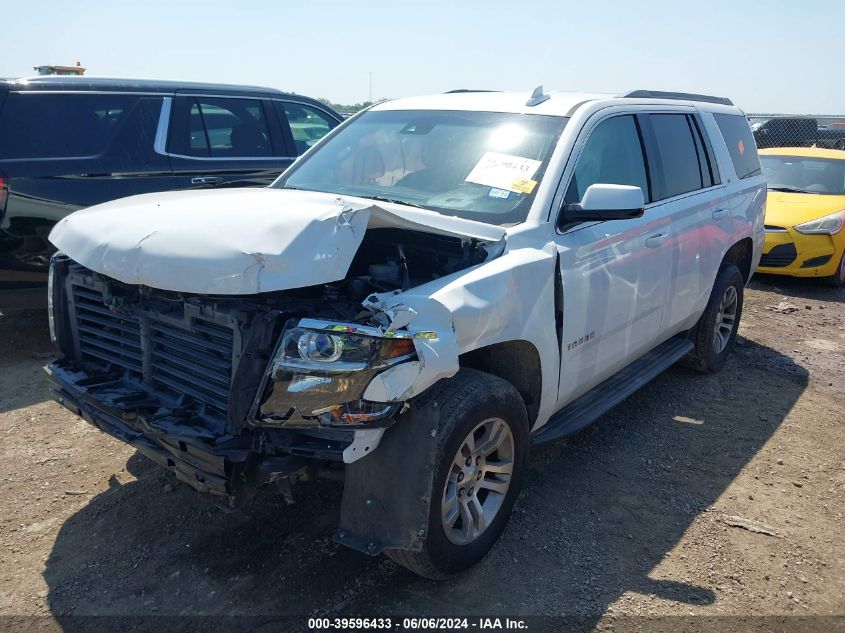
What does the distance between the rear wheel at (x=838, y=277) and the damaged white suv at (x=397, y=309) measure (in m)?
5.43

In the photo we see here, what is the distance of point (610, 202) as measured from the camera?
127 inches

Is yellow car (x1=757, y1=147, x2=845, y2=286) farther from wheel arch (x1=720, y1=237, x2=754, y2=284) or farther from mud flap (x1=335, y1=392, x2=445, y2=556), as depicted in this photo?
mud flap (x1=335, y1=392, x2=445, y2=556)

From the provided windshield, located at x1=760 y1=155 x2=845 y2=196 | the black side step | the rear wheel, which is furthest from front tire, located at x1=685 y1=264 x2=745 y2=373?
windshield, located at x1=760 y1=155 x2=845 y2=196

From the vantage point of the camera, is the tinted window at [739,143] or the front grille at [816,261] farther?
the front grille at [816,261]

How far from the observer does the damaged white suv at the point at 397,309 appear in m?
2.46

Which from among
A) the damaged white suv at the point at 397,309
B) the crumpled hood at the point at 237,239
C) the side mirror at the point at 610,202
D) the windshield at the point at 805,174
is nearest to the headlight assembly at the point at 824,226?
the windshield at the point at 805,174

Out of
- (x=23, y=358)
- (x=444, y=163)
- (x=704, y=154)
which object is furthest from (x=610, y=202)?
(x=23, y=358)

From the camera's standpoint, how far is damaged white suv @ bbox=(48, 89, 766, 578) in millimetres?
2457

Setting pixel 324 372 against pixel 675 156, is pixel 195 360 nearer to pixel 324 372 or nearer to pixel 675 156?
pixel 324 372

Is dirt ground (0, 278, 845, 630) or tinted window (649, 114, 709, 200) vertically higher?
tinted window (649, 114, 709, 200)

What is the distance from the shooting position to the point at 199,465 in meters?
2.51

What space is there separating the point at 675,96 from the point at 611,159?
136 centimetres

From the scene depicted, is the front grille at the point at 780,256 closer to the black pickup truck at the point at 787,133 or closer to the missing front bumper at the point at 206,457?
the missing front bumper at the point at 206,457

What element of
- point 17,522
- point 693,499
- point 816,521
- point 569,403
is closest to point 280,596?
point 17,522
